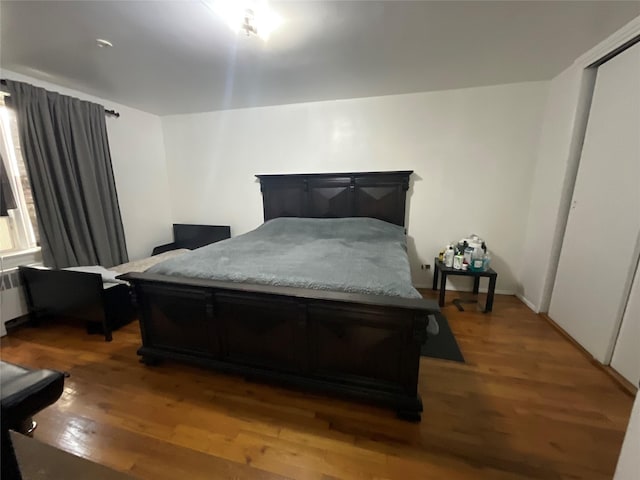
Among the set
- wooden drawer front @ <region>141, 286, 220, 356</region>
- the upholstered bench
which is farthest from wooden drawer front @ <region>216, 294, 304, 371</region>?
the upholstered bench

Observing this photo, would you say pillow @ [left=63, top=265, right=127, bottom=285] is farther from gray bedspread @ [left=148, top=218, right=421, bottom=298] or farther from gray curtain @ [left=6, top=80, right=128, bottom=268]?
gray bedspread @ [left=148, top=218, right=421, bottom=298]

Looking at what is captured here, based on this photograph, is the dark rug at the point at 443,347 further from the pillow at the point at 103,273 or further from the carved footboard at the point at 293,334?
the pillow at the point at 103,273

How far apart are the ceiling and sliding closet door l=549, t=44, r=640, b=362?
1.42ft

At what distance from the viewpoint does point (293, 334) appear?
1594 mm

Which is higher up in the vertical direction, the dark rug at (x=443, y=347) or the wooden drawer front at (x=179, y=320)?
the wooden drawer front at (x=179, y=320)

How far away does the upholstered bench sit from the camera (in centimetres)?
44

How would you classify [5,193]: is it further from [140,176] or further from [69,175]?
[140,176]

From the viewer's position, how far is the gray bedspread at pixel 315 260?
5.11 ft

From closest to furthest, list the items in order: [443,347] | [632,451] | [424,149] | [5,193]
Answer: [632,451] → [443,347] → [5,193] → [424,149]

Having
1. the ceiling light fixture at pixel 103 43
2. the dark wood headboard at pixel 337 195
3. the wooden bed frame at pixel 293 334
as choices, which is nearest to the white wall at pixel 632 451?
the wooden bed frame at pixel 293 334

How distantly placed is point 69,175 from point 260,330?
2600mm

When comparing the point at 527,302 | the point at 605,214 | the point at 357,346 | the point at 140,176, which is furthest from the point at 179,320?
the point at 527,302

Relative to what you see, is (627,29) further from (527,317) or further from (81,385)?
(81,385)

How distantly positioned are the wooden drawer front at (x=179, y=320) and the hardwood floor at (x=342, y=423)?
206 mm
